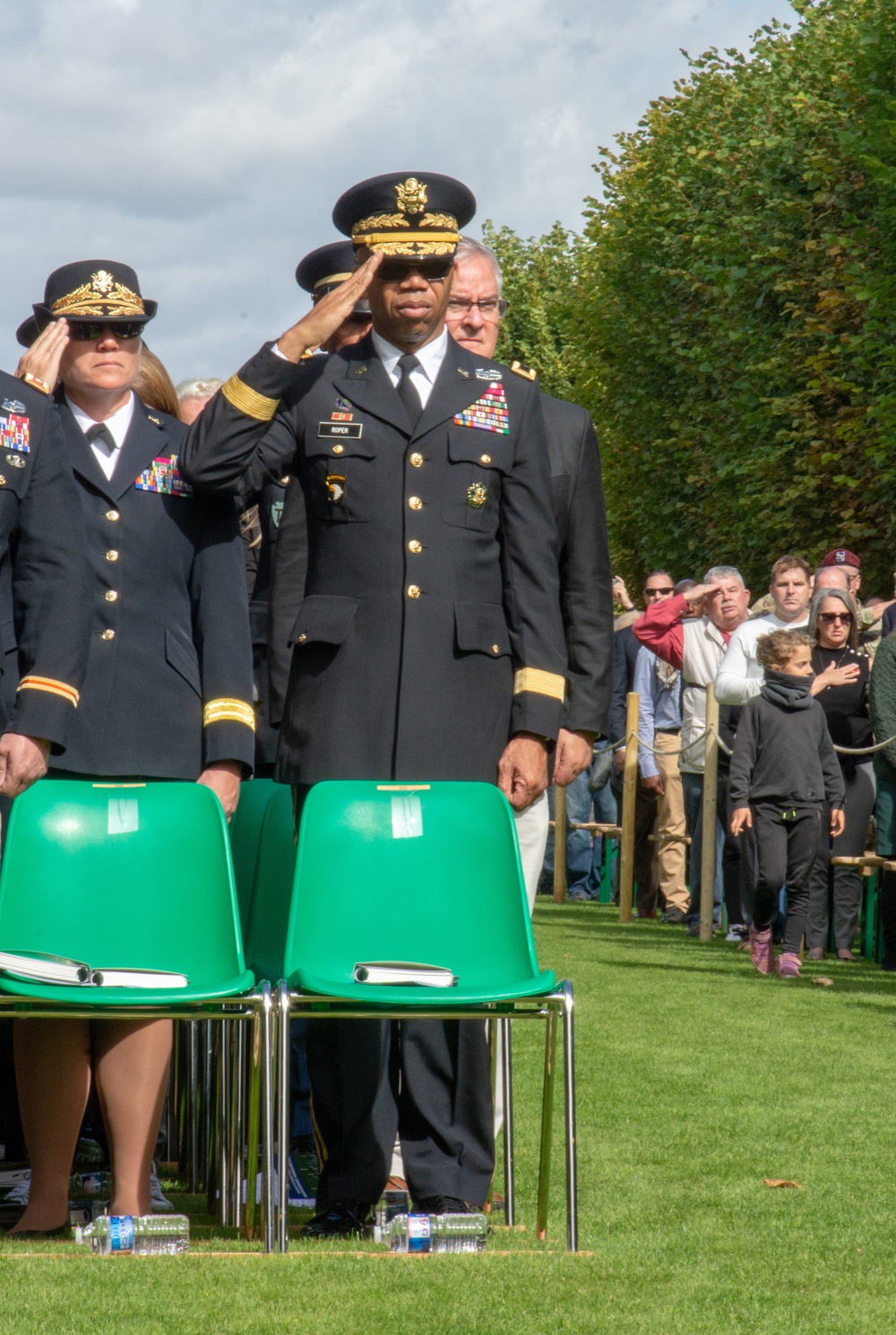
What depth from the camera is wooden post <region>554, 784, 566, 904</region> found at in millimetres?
18344

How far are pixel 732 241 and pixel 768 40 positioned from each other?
179 inches

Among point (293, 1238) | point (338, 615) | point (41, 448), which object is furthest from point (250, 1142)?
point (41, 448)

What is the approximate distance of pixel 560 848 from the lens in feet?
62.5

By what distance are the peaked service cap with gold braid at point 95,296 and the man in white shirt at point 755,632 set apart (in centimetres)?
802

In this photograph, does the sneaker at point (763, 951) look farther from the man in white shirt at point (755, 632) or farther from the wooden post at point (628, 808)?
the wooden post at point (628, 808)

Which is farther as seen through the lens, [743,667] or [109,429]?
[743,667]

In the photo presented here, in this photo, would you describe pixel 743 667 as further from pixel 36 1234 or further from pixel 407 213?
pixel 36 1234

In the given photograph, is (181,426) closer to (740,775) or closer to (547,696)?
(547,696)

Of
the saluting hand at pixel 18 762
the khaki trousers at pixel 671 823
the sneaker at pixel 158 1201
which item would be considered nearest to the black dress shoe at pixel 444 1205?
the sneaker at pixel 158 1201

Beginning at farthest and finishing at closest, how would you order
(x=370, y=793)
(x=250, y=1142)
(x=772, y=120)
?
1. (x=772, y=120)
2. (x=370, y=793)
3. (x=250, y=1142)

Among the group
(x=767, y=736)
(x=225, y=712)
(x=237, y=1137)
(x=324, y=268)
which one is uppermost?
(x=324, y=268)

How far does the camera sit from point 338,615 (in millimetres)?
5430

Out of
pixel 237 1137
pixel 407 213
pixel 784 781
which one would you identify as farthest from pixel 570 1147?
pixel 784 781

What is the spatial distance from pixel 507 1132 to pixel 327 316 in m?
1.97
